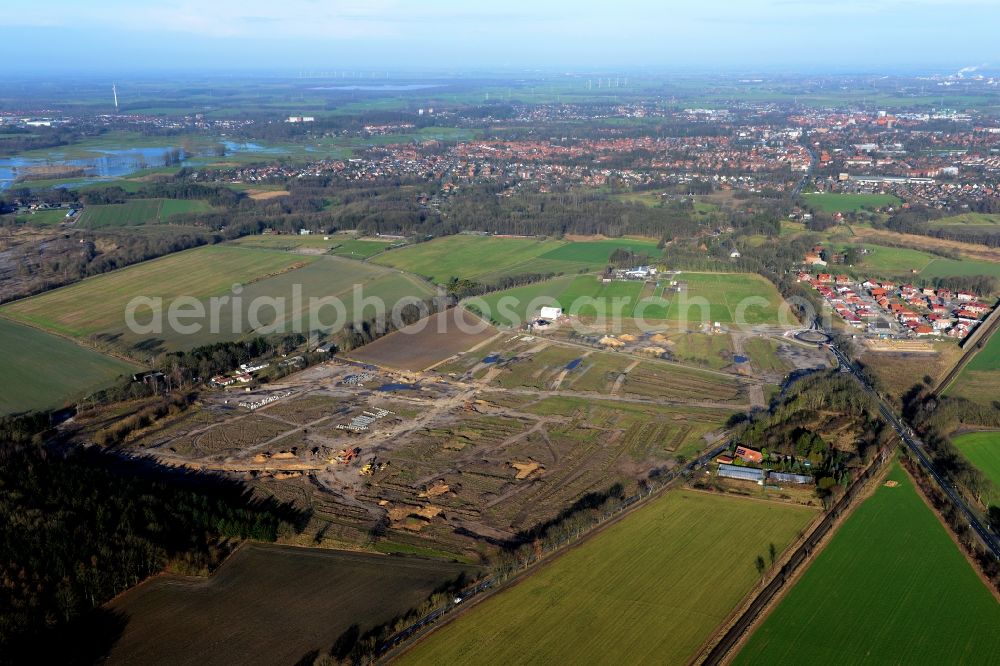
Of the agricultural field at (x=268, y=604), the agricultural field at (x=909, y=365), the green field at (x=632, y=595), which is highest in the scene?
the agricultural field at (x=909, y=365)

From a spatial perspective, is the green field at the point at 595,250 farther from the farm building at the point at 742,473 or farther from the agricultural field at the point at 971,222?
the farm building at the point at 742,473

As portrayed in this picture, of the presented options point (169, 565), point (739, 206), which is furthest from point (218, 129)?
point (169, 565)

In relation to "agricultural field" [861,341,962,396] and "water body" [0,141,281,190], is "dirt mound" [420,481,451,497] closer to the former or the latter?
"agricultural field" [861,341,962,396]

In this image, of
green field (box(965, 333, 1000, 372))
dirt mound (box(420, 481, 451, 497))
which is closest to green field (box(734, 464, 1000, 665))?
dirt mound (box(420, 481, 451, 497))

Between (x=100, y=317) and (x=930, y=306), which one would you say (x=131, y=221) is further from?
(x=930, y=306)

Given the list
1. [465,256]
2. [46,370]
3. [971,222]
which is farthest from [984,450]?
[971,222]

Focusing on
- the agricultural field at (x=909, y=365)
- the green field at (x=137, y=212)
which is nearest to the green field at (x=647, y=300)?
the agricultural field at (x=909, y=365)
